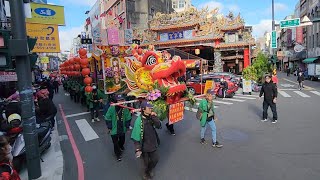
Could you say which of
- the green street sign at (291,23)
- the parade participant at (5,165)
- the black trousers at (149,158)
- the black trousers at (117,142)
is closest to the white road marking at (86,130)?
the black trousers at (117,142)

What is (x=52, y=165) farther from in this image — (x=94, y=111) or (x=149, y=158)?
(x=94, y=111)

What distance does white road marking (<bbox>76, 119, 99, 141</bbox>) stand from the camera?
9202 mm

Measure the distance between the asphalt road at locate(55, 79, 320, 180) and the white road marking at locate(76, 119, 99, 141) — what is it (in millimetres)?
43

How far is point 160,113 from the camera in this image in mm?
6992

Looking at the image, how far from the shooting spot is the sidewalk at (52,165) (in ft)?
18.9

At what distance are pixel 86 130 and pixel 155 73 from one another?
13.0ft

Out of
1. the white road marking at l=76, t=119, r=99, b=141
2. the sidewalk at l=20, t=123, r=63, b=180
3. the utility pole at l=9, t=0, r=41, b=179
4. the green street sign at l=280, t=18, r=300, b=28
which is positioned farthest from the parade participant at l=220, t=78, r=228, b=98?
the utility pole at l=9, t=0, r=41, b=179

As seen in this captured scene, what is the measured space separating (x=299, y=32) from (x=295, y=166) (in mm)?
48390

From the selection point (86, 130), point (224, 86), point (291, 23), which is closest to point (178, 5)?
point (291, 23)

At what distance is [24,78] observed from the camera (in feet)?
17.0

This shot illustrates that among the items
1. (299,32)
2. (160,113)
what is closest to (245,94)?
(160,113)

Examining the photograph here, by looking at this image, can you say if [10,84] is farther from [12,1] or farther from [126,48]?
[12,1]

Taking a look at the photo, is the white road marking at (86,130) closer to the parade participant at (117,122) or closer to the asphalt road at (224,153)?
the asphalt road at (224,153)

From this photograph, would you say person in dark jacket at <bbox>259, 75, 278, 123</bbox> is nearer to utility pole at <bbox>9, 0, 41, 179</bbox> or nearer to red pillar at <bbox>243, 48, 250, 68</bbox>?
utility pole at <bbox>9, 0, 41, 179</bbox>
